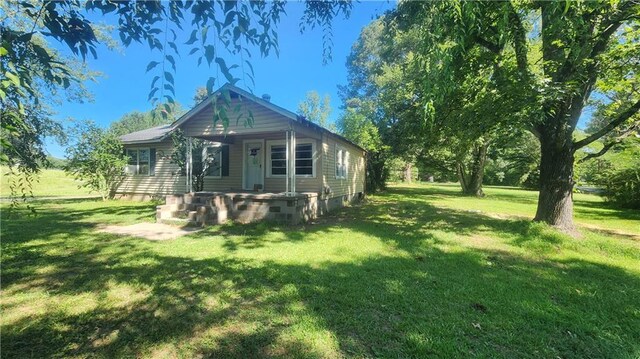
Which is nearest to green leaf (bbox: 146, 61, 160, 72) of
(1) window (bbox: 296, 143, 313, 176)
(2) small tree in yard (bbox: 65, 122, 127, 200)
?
(1) window (bbox: 296, 143, 313, 176)

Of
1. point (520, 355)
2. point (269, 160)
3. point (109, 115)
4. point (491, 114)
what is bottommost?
point (520, 355)

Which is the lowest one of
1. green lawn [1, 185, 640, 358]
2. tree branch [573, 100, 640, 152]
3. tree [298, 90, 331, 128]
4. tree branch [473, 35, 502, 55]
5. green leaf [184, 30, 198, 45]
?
green lawn [1, 185, 640, 358]

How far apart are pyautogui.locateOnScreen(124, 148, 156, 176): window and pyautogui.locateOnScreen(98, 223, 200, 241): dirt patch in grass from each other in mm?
7769

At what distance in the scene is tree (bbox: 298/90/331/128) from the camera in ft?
131

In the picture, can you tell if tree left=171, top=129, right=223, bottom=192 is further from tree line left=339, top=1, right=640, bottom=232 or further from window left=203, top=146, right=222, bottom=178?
Answer: tree line left=339, top=1, right=640, bottom=232

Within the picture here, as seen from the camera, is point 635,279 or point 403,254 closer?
point 635,279

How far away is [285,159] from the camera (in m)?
11.2

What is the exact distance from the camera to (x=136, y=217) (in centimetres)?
943

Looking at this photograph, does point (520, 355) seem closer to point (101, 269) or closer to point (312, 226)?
point (101, 269)

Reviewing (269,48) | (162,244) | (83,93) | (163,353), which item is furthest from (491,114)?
(83,93)

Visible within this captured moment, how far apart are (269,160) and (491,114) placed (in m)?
7.89

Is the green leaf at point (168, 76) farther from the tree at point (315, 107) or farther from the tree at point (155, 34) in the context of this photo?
the tree at point (315, 107)

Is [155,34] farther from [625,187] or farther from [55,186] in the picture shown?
[55,186]

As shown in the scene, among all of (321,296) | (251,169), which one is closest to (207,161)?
(251,169)
